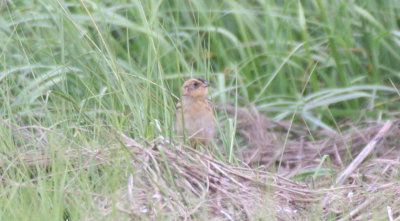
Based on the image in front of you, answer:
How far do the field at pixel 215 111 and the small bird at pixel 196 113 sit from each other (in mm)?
85

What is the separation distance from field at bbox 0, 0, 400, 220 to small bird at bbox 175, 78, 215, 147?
8 centimetres

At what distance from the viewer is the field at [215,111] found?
460cm

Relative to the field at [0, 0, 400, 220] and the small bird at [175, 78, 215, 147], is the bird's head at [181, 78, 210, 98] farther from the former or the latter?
the field at [0, 0, 400, 220]

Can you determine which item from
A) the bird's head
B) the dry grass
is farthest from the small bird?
the dry grass

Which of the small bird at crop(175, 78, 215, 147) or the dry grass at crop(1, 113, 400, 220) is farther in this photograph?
the small bird at crop(175, 78, 215, 147)

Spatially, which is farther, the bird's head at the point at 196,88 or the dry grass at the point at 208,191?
the bird's head at the point at 196,88

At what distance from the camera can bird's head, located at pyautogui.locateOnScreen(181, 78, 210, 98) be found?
615 centimetres

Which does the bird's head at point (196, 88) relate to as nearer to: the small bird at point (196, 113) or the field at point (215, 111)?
the small bird at point (196, 113)

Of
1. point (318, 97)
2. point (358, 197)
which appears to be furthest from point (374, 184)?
point (318, 97)

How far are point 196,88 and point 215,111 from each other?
0.61ft

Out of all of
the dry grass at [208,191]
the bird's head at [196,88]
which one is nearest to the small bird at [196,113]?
the bird's head at [196,88]

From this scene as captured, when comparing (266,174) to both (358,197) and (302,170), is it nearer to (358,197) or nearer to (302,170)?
(358,197)

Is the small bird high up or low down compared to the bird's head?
down

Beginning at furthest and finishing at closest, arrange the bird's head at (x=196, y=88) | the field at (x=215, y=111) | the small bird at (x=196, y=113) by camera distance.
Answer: the bird's head at (x=196, y=88) → the small bird at (x=196, y=113) → the field at (x=215, y=111)
